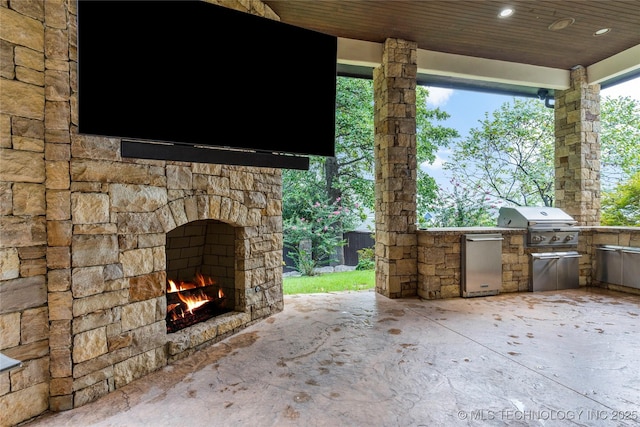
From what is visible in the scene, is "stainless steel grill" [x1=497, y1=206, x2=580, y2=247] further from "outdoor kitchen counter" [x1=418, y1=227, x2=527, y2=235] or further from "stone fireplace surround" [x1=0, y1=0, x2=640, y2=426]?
"stone fireplace surround" [x1=0, y1=0, x2=640, y2=426]

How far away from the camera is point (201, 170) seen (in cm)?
260

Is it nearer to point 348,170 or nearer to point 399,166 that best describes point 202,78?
point 399,166

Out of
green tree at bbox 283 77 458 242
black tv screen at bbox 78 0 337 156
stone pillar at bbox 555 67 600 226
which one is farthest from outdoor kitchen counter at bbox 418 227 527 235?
black tv screen at bbox 78 0 337 156

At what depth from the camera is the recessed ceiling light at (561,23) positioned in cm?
367

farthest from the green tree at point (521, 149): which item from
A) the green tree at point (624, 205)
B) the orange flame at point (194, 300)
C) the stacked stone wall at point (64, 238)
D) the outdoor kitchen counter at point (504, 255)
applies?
the stacked stone wall at point (64, 238)

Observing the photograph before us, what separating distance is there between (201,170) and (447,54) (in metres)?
3.75

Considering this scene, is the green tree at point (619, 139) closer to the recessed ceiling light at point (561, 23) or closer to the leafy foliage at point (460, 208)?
the leafy foliage at point (460, 208)

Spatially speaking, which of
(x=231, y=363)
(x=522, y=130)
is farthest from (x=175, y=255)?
(x=522, y=130)

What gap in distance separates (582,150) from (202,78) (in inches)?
213

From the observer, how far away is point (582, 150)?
491 cm

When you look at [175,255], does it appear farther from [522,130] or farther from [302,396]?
[522,130]

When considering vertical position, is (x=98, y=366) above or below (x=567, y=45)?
below

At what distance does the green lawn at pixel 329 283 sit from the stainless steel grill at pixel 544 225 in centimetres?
217

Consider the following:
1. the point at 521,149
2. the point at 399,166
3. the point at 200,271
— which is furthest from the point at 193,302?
the point at 521,149
